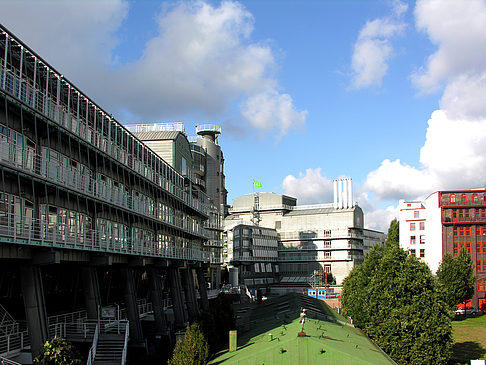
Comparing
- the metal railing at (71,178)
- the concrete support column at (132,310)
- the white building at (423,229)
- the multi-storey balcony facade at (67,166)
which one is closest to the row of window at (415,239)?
the white building at (423,229)

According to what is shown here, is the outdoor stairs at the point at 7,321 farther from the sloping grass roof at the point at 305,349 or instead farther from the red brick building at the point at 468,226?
the red brick building at the point at 468,226

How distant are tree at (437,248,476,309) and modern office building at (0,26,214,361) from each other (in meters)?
43.6

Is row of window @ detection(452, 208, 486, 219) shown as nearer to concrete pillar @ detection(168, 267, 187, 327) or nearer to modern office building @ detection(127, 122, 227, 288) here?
modern office building @ detection(127, 122, 227, 288)

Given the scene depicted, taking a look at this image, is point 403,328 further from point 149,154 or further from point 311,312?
point 149,154

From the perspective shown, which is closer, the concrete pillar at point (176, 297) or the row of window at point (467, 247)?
the concrete pillar at point (176, 297)

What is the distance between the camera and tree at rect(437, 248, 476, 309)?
78875mm

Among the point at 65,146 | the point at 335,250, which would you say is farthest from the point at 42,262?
the point at 335,250

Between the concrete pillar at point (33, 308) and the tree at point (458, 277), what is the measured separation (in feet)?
214

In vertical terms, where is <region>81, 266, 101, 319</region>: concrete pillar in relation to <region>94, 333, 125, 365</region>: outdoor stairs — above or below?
above

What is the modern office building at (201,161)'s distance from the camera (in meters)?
68.2

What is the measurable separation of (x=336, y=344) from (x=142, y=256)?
2138cm

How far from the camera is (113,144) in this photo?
41375 mm

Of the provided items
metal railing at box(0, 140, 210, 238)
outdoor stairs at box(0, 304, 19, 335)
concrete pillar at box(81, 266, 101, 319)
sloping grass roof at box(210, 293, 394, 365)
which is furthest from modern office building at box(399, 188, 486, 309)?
outdoor stairs at box(0, 304, 19, 335)

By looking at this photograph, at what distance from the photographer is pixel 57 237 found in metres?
29.9
